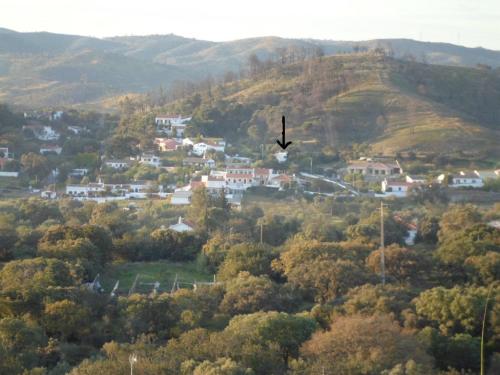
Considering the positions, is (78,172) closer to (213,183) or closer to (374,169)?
(213,183)

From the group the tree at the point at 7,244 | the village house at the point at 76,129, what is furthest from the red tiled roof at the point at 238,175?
the village house at the point at 76,129

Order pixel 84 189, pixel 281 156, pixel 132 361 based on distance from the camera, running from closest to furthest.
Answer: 1. pixel 132 361
2. pixel 84 189
3. pixel 281 156

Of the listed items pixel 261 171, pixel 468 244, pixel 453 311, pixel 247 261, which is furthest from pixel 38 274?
pixel 261 171

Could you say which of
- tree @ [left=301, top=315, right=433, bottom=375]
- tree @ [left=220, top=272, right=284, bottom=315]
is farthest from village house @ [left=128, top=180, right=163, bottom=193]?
tree @ [left=301, top=315, right=433, bottom=375]

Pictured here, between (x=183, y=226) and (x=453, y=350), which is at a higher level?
(x=453, y=350)

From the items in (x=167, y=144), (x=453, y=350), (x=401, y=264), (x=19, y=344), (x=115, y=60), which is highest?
(x=115, y=60)

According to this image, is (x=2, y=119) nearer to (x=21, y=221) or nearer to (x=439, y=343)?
(x=21, y=221)

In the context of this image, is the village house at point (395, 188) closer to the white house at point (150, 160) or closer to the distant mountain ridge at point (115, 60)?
the white house at point (150, 160)
